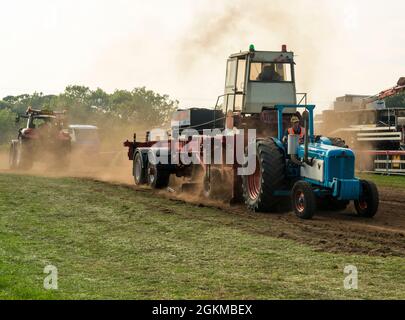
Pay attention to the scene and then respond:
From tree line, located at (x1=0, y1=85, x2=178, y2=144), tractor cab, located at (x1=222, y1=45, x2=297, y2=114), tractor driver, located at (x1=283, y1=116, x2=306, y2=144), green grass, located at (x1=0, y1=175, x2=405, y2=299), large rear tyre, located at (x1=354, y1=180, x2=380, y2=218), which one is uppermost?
tree line, located at (x1=0, y1=85, x2=178, y2=144)

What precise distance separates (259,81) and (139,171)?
21.6 feet

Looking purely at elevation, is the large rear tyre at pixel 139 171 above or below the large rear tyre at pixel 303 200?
above

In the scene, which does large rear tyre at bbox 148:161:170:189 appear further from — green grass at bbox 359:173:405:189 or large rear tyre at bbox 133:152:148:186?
green grass at bbox 359:173:405:189

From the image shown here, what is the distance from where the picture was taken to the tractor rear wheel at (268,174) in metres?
13.6

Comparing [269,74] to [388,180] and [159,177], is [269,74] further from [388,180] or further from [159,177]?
[388,180]

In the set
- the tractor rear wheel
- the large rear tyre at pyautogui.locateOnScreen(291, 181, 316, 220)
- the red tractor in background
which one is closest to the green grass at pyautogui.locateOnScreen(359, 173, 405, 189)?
the tractor rear wheel

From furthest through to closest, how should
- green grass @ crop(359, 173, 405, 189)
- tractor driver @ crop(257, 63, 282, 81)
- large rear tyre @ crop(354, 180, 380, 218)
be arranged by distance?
green grass @ crop(359, 173, 405, 189), tractor driver @ crop(257, 63, 282, 81), large rear tyre @ crop(354, 180, 380, 218)

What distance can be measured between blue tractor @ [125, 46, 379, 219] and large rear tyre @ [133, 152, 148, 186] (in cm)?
58

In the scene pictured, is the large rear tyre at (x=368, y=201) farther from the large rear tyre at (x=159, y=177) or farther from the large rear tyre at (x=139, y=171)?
the large rear tyre at (x=139, y=171)

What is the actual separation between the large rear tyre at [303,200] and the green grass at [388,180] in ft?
31.2

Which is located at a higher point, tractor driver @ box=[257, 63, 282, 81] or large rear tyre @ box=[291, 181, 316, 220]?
tractor driver @ box=[257, 63, 282, 81]

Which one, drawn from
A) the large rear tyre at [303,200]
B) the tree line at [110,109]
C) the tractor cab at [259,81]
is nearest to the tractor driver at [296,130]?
the large rear tyre at [303,200]

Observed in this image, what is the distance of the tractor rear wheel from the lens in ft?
44.5
